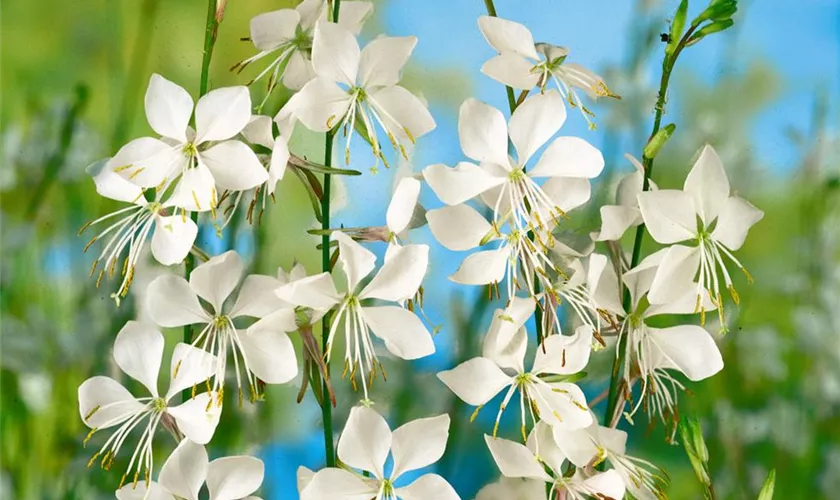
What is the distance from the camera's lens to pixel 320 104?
0.68 m

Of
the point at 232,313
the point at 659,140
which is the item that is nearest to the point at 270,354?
the point at 232,313

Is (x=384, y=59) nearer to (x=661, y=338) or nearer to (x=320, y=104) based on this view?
(x=320, y=104)

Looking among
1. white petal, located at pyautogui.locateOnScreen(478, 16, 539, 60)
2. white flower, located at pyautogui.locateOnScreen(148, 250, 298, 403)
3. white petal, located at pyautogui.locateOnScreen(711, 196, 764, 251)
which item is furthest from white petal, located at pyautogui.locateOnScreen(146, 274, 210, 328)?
white petal, located at pyautogui.locateOnScreen(711, 196, 764, 251)

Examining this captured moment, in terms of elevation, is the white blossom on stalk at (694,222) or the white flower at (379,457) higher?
the white blossom on stalk at (694,222)

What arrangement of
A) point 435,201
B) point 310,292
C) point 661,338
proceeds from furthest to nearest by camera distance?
point 435,201 < point 661,338 < point 310,292

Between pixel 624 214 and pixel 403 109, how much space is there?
21 cm

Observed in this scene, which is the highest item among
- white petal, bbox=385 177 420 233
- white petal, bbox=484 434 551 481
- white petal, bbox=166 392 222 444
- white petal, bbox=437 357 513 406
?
white petal, bbox=385 177 420 233

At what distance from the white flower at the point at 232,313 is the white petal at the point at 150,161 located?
3.0 inches

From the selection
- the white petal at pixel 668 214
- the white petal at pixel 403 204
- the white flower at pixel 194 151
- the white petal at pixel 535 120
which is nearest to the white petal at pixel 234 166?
the white flower at pixel 194 151

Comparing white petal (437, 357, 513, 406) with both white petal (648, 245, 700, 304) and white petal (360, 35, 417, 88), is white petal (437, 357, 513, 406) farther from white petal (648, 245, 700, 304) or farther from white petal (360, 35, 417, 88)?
white petal (360, 35, 417, 88)

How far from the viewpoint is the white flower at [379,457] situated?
679 millimetres

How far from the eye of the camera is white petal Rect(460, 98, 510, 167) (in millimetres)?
696

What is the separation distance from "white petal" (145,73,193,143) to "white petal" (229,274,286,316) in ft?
0.41

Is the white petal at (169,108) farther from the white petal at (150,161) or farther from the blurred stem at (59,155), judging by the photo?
the blurred stem at (59,155)
